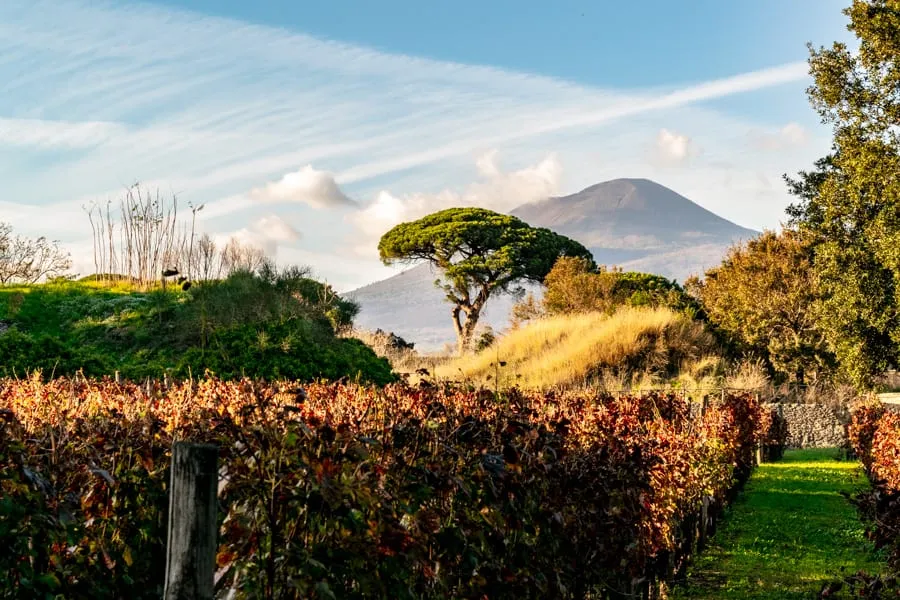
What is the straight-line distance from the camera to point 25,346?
13.4 metres

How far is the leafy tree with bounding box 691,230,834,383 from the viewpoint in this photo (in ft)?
83.0

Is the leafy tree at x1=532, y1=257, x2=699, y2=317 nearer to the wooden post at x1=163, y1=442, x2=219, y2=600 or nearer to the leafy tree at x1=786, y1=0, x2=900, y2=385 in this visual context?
the leafy tree at x1=786, y1=0, x2=900, y2=385

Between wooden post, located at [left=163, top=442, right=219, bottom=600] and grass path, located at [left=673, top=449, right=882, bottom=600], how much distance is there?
412cm

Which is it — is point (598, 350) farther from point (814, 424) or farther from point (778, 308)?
point (778, 308)

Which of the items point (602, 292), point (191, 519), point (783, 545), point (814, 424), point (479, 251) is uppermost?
point (479, 251)

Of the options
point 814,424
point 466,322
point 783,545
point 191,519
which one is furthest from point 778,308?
point 191,519

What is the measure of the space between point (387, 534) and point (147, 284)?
84.8 feet

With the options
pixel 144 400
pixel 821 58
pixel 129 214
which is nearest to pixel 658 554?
pixel 144 400

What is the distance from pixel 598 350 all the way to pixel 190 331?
28.3ft

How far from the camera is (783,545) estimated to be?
8.60m

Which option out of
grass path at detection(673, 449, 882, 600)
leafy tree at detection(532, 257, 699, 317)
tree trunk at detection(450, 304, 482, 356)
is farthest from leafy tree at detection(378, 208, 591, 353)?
grass path at detection(673, 449, 882, 600)

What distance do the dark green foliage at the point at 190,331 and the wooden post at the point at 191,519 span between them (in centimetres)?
791

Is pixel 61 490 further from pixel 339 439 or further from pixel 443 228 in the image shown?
pixel 443 228

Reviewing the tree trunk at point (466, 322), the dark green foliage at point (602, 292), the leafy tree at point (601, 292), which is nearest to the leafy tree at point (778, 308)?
the dark green foliage at point (602, 292)
